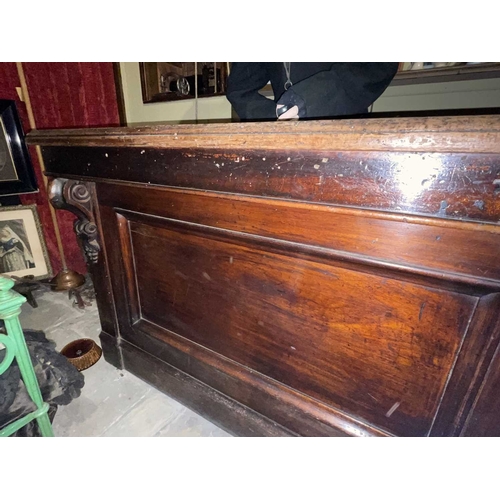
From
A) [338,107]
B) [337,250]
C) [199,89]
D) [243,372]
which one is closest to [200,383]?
[243,372]

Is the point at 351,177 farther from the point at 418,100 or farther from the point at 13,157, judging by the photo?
the point at 13,157

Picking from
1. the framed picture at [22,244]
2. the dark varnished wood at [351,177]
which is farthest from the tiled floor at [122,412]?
the framed picture at [22,244]

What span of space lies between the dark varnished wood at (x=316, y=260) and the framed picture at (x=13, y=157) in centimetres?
103

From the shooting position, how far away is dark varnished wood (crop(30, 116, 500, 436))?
1.38ft

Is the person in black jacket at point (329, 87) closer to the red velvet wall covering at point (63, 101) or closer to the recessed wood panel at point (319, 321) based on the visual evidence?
the recessed wood panel at point (319, 321)

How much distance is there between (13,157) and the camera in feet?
5.26

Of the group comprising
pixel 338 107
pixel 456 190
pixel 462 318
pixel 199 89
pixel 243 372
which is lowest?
pixel 243 372

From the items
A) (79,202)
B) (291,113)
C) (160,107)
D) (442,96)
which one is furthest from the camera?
(160,107)

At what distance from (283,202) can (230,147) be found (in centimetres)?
15

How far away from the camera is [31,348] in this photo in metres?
0.96

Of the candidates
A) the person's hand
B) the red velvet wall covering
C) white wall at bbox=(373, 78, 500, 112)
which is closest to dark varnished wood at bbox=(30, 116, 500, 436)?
the person's hand

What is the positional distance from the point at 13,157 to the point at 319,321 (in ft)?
6.52

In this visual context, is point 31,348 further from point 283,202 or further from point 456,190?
point 456,190

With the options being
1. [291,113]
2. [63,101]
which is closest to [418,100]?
[291,113]
